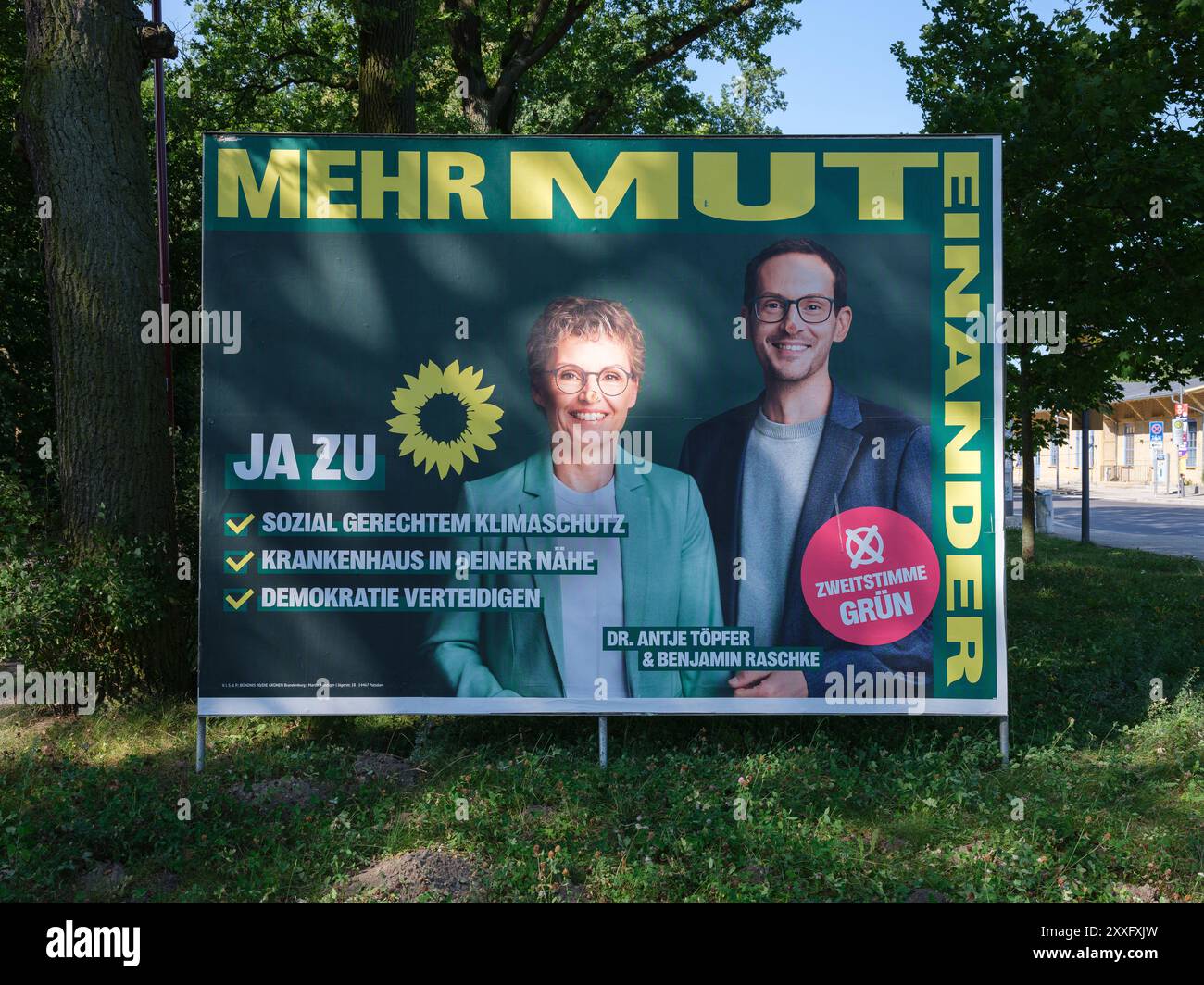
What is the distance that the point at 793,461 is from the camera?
6.28 meters

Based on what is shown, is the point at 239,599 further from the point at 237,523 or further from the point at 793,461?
the point at 793,461

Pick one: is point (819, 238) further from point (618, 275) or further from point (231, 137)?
point (231, 137)

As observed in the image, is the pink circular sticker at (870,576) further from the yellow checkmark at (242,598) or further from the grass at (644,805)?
the yellow checkmark at (242,598)

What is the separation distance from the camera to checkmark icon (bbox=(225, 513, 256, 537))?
6230 millimetres

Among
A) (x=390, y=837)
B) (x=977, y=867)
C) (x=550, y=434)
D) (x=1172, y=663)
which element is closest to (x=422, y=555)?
(x=550, y=434)

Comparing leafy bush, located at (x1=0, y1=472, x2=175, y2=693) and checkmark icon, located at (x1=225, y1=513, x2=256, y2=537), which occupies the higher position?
checkmark icon, located at (x1=225, y1=513, x2=256, y2=537)

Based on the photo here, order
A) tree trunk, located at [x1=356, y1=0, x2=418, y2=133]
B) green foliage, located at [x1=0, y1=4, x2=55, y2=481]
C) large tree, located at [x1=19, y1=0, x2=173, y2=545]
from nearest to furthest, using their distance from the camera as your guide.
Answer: large tree, located at [x1=19, y1=0, x2=173, y2=545]
green foliage, located at [x1=0, y1=4, x2=55, y2=481]
tree trunk, located at [x1=356, y1=0, x2=418, y2=133]

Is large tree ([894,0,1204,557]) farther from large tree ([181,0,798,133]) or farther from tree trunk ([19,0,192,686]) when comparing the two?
tree trunk ([19,0,192,686])

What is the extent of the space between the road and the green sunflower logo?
669 inches

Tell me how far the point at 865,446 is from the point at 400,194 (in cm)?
339

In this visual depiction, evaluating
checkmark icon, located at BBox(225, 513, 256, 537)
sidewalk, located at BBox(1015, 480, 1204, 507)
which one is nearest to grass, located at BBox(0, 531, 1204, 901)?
checkmark icon, located at BBox(225, 513, 256, 537)

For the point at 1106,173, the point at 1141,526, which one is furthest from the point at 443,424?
the point at 1141,526

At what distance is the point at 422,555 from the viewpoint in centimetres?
627

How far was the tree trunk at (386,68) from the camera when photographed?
1068 centimetres
